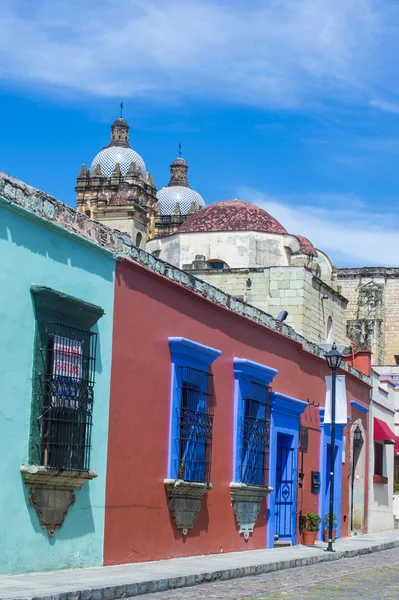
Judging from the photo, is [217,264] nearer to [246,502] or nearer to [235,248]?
[235,248]

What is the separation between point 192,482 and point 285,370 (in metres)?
4.43

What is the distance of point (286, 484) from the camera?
1702 cm

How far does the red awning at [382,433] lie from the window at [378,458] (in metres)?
0.20

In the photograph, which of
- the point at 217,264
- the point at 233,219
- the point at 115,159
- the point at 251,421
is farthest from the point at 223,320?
the point at 115,159

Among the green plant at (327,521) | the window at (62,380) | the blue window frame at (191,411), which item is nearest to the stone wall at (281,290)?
the green plant at (327,521)

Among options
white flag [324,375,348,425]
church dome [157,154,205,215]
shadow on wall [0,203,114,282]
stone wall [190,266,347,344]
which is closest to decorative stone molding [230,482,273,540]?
white flag [324,375,348,425]

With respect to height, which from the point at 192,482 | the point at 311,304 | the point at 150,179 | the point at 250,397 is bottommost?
the point at 192,482

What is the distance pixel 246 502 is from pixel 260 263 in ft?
41.6

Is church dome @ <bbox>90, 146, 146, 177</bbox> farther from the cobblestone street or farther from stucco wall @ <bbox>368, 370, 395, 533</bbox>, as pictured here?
the cobblestone street

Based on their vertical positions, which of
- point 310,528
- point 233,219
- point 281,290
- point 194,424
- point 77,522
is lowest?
point 310,528

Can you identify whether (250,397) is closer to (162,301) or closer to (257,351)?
(257,351)

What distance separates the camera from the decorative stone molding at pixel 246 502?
47.5 feet

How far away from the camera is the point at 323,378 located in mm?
19234

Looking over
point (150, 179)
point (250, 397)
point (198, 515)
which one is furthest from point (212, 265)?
point (150, 179)
